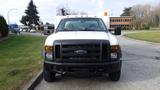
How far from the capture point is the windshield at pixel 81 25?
1012 cm

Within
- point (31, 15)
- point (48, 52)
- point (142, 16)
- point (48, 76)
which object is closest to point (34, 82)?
point (48, 76)

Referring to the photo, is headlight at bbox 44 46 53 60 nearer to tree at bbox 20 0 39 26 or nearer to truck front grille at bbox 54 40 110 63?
truck front grille at bbox 54 40 110 63

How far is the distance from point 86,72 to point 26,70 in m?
2.97

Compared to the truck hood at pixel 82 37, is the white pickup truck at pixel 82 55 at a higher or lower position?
lower

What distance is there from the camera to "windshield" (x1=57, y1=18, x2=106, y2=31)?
33.2 feet

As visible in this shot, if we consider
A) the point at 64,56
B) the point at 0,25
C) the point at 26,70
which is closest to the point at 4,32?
the point at 0,25

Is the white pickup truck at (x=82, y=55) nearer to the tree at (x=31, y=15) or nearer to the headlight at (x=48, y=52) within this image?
the headlight at (x=48, y=52)

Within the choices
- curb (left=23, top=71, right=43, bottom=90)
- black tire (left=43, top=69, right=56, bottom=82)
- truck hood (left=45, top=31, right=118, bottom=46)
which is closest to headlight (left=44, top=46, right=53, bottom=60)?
truck hood (left=45, top=31, right=118, bottom=46)

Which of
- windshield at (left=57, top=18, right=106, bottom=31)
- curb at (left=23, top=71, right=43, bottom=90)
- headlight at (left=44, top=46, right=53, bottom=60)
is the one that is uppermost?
windshield at (left=57, top=18, right=106, bottom=31)

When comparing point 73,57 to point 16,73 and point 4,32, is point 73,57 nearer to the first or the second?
point 16,73

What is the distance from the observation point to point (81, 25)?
10.3m

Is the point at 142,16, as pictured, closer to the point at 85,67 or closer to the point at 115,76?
the point at 115,76

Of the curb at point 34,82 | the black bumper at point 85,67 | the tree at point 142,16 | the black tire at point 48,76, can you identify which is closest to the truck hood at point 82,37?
the black bumper at point 85,67

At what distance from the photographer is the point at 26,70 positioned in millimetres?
10703
